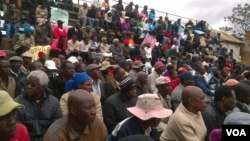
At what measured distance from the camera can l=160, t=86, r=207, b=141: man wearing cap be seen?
13.2ft

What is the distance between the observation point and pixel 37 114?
14.7ft

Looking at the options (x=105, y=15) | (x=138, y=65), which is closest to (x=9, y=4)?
(x=105, y=15)

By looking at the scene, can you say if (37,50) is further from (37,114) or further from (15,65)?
(37,114)

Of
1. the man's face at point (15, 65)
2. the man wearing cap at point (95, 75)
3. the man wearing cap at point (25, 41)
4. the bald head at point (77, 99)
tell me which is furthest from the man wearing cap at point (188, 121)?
the man wearing cap at point (25, 41)

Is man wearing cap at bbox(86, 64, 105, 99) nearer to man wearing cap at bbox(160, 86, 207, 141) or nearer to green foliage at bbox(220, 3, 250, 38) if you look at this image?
man wearing cap at bbox(160, 86, 207, 141)

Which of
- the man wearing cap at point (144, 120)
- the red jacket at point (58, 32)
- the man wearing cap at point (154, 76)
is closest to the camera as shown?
the man wearing cap at point (144, 120)

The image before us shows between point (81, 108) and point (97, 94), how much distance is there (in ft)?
11.0

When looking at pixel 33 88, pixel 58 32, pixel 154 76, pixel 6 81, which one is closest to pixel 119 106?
pixel 33 88

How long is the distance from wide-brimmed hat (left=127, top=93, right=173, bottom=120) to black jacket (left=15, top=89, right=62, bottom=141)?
0.93 metres

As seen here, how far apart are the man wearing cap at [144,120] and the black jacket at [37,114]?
83cm

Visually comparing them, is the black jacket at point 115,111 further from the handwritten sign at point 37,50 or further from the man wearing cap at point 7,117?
the handwritten sign at point 37,50

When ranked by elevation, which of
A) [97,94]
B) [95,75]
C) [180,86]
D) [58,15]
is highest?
[58,15]

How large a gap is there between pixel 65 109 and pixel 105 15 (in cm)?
1375

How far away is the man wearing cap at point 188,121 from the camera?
404 cm
